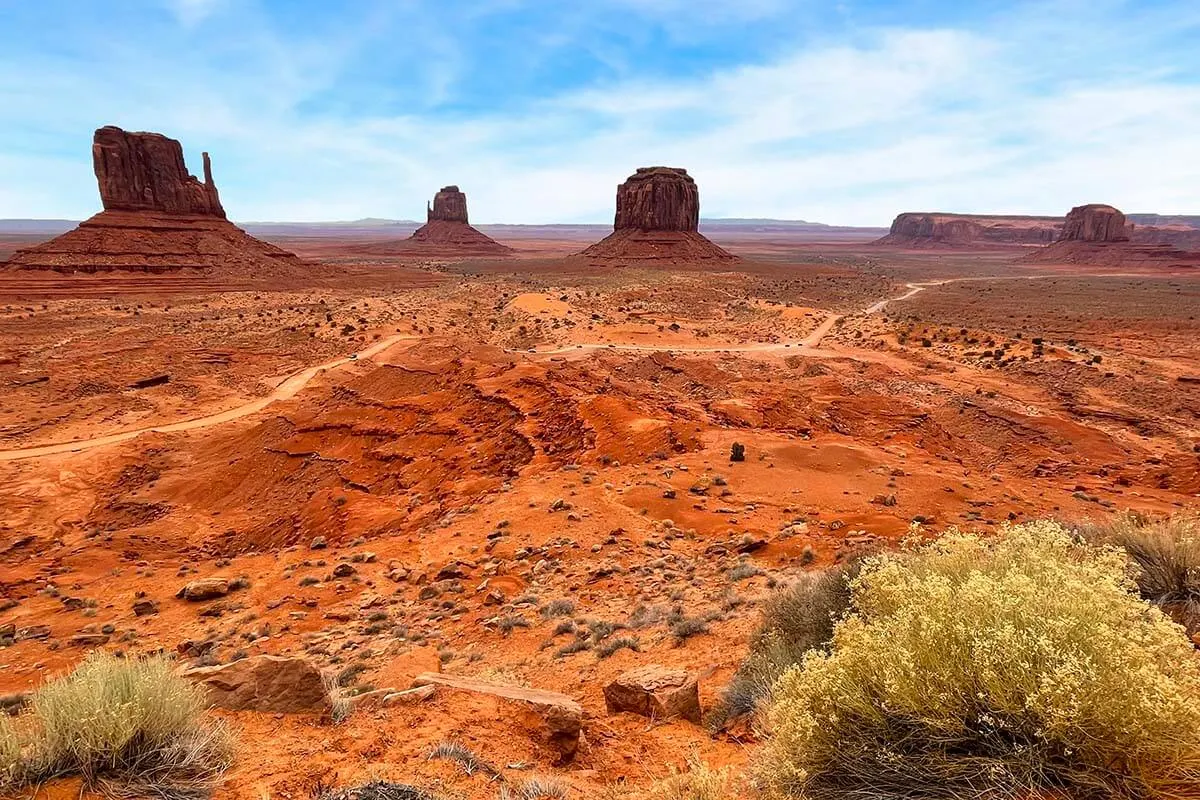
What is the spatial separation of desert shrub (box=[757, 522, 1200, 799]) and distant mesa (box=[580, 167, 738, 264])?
281ft

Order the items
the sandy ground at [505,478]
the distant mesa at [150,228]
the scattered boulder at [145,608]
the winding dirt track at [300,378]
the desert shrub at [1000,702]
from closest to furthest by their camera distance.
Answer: the desert shrub at [1000,702] < the sandy ground at [505,478] < the scattered boulder at [145,608] < the winding dirt track at [300,378] < the distant mesa at [150,228]

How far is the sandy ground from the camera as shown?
23.2 feet

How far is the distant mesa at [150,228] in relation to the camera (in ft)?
184

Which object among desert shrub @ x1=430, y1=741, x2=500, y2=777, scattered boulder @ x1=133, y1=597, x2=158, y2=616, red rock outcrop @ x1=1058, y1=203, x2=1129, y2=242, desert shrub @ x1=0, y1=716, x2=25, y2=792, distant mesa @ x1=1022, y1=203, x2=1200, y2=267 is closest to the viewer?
desert shrub @ x1=0, y1=716, x2=25, y2=792

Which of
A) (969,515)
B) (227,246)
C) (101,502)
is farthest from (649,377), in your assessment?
(227,246)

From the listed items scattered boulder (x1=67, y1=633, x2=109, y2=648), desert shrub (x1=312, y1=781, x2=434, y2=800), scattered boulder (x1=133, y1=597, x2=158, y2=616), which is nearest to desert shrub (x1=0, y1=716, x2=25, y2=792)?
desert shrub (x1=312, y1=781, x2=434, y2=800)

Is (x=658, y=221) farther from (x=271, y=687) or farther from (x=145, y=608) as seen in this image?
(x=271, y=687)

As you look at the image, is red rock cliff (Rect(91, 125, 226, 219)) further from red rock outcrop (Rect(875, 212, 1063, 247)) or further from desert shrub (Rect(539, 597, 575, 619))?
red rock outcrop (Rect(875, 212, 1063, 247))

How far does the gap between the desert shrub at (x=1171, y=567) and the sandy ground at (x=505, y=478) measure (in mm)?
3848

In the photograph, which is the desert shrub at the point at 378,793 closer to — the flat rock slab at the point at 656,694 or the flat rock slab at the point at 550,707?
the flat rock slab at the point at 550,707

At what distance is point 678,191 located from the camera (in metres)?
91.8

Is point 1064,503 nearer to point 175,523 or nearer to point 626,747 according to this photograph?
point 626,747

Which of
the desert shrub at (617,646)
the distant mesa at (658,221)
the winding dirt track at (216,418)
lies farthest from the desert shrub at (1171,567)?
the distant mesa at (658,221)

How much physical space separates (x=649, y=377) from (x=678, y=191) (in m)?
74.8
